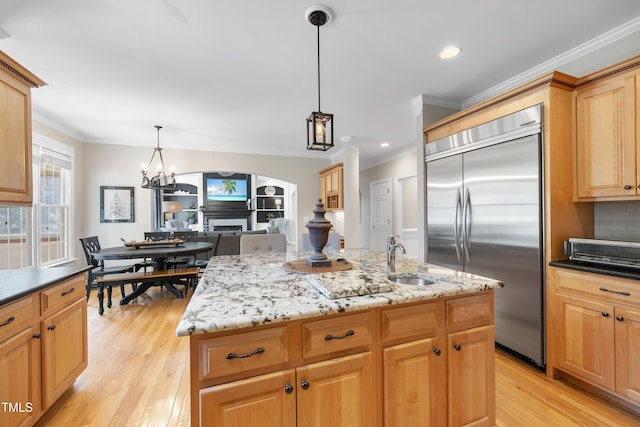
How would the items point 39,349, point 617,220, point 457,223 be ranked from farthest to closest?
point 457,223 < point 617,220 < point 39,349

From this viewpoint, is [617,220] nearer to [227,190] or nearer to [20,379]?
[20,379]

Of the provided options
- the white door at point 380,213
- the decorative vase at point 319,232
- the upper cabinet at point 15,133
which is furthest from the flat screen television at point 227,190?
the decorative vase at point 319,232

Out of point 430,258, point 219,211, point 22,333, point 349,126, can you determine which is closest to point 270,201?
point 219,211

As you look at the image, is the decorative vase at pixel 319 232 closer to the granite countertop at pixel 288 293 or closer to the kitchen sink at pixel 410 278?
the granite countertop at pixel 288 293

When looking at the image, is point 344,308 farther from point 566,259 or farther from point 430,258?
point 430,258

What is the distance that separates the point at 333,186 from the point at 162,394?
176 inches

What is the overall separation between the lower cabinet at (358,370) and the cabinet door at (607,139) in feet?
4.50

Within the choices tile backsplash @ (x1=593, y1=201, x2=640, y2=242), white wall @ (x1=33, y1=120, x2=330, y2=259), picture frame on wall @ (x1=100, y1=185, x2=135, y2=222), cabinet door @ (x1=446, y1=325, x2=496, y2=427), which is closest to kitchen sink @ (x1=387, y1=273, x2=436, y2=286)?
cabinet door @ (x1=446, y1=325, x2=496, y2=427)

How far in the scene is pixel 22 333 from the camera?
4.80ft

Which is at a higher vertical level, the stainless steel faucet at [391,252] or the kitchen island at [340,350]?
the stainless steel faucet at [391,252]

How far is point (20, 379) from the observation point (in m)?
1.46

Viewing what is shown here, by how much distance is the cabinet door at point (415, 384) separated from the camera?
1271 millimetres

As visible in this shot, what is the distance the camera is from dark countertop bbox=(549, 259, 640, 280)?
1683mm

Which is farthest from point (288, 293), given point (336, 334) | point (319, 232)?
point (319, 232)
